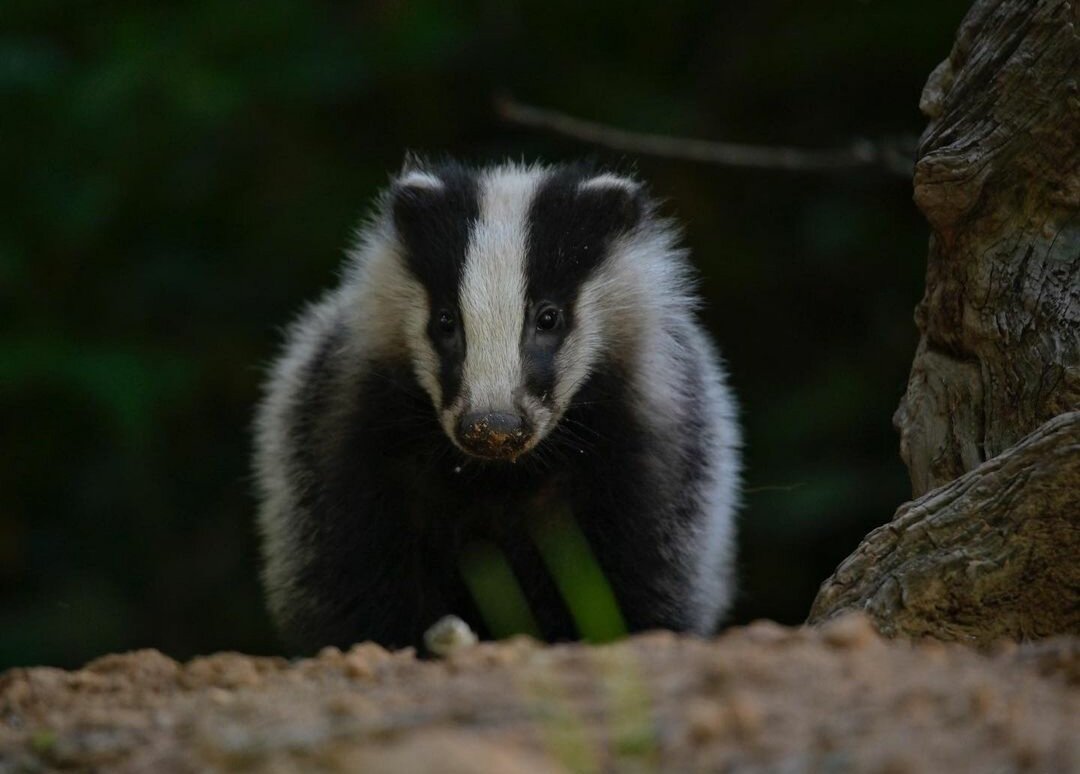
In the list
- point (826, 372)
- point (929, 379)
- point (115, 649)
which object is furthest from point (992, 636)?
point (115, 649)

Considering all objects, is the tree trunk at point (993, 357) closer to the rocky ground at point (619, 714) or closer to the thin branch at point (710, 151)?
the rocky ground at point (619, 714)

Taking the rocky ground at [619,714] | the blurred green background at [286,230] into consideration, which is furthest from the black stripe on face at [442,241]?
the blurred green background at [286,230]

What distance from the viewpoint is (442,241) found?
4.64 meters

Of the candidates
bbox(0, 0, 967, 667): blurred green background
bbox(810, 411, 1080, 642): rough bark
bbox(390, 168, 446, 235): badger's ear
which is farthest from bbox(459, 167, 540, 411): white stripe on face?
bbox(0, 0, 967, 667): blurred green background

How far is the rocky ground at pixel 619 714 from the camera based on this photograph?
2152 mm

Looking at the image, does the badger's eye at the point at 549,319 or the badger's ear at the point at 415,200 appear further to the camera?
the badger's ear at the point at 415,200

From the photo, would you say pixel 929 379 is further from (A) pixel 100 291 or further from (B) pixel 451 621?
(A) pixel 100 291

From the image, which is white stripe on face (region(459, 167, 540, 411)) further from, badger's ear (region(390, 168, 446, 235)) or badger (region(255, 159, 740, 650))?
badger's ear (region(390, 168, 446, 235))

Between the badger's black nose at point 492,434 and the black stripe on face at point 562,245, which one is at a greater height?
the black stripe on face at point 562,245

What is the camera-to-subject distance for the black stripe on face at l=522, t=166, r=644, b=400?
174 inches

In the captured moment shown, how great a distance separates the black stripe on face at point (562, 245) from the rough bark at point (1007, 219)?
37.5 inches

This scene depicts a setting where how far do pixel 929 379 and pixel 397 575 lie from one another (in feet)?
5.03

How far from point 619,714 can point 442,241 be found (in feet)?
8.23

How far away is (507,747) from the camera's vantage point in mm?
2125
